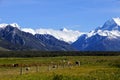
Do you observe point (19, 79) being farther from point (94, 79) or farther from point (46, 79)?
point (94, 79)

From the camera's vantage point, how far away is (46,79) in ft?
182

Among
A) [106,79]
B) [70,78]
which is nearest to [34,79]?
[70,78]

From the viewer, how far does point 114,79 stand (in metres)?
53.8

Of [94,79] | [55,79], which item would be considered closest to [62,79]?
[55,79]

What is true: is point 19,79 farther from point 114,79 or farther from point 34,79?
point 114,79

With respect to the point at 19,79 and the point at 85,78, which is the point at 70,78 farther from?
the point at 19,79

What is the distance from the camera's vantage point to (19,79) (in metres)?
Answer: 54.6

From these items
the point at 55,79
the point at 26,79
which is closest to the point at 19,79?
the point at 26,79

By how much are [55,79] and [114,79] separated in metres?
7.92

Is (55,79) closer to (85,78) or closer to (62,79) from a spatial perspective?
(62,79)

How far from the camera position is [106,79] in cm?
5431

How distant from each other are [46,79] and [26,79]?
2.78m

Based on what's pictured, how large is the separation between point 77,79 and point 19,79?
Answer: 8.18m

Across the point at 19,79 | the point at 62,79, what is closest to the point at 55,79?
the point at 62,79
